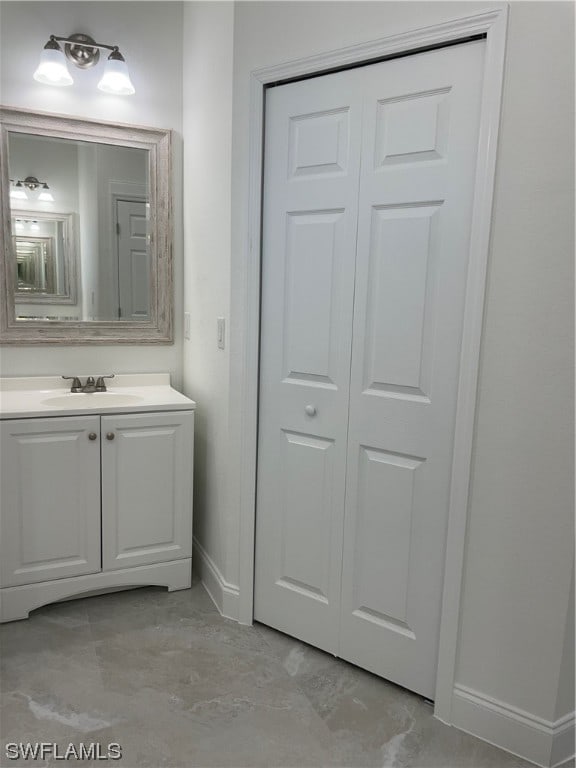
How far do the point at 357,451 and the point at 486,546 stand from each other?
0.49m

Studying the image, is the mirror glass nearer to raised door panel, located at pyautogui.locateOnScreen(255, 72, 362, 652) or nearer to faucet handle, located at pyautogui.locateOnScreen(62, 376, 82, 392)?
faucet handle, located at pyautogui.locateOnScreen(62, 376, 82, 392)

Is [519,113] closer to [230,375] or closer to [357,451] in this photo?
[357,451]

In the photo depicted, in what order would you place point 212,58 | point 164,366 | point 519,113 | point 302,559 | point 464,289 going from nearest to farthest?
point 519,113 → point 464,289 → point 302,559 → point 212,58 → point 164,366

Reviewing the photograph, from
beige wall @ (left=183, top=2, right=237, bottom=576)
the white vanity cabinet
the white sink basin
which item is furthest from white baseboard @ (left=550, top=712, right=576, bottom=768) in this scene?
the white sink basin

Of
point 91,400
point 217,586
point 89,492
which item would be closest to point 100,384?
point 91,400

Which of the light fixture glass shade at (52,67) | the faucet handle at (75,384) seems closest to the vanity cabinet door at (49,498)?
the faucet handle at (75,384)

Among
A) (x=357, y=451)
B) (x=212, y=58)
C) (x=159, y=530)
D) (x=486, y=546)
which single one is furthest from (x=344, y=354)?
(x=212, y=58)

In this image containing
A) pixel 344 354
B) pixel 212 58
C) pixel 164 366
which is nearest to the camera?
pixel 344 354

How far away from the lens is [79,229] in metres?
2.54

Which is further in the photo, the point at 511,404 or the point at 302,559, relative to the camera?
A: the point at 302,559

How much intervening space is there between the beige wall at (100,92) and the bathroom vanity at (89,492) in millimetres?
164

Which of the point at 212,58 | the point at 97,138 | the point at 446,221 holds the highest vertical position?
the point at 212,58

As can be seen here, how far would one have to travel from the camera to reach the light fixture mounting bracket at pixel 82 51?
2.41 metres

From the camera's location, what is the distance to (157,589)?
250 centimetres
